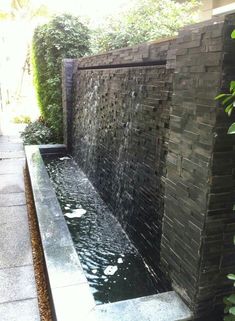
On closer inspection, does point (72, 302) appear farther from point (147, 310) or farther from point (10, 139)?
point (10, 139)

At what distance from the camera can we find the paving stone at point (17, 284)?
111 inches

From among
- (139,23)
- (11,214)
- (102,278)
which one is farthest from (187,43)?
(139,23)

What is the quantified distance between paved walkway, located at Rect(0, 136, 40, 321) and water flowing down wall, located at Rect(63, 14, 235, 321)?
3.89 feet

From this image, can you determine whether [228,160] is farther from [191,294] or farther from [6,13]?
[6,13]

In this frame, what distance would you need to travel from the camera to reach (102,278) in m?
3.02

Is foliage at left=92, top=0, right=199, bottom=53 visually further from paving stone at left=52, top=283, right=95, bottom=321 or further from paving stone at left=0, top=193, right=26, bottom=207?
paving stone at left=52, top=283, right=95, bottom=321

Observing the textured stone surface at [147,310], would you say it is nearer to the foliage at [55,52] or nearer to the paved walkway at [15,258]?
the paved walkway at [15,258]

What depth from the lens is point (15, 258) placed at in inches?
133

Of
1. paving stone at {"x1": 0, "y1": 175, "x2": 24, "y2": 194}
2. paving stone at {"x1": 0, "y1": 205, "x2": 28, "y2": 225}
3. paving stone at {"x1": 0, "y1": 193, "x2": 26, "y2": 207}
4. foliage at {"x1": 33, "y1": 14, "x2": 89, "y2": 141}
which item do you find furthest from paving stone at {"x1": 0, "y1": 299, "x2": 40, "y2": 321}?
foliage at {"x1": 33, "y1": 14, "x2": 89, "y2": 141}

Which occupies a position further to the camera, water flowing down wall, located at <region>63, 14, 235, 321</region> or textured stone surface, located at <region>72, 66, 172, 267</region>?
textured stone surface, located at <region>72, 66, 172, 267</region>

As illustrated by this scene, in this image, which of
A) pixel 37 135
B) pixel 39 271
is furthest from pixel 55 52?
pixel 39 271

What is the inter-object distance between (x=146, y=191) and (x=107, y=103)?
1.92m

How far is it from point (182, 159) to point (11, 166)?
5282 mm

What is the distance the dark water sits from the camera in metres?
2.88
